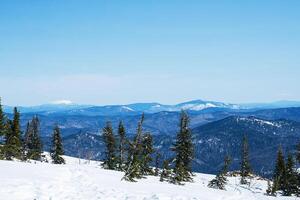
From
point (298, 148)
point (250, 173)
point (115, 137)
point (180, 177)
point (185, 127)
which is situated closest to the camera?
point (180, 177)

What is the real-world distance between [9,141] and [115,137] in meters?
19.7

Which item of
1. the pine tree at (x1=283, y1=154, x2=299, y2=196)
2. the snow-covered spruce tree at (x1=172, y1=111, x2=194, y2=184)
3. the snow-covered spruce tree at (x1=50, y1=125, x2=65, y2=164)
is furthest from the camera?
the snow-covered spruce tree at (x1=50, y1=125, x2=65, y2=164)

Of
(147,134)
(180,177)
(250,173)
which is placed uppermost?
(147,134)

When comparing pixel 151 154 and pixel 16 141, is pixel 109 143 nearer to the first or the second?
pixel 151 154

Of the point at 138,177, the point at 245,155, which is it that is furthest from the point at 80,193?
the point at 245,155

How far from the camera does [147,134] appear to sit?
58.8 meters

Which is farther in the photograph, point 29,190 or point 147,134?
point 147,134

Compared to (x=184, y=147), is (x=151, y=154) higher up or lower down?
lower down

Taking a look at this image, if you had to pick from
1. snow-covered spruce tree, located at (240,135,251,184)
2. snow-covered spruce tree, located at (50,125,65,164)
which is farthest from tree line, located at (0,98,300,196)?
snow-covered spruce tree, located at (240,135,251,184)

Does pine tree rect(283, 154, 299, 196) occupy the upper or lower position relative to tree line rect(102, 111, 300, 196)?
lower

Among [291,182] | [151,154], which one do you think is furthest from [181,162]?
[291,182]

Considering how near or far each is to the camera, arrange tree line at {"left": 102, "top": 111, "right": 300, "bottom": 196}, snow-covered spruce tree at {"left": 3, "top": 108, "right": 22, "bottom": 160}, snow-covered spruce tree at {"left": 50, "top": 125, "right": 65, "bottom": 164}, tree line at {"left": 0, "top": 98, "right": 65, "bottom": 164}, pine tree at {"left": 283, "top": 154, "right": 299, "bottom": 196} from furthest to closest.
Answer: snow-covered spruce tree at {"left": 50, "top": 125, "right": 65, "bottom": 164}, pine tree at {"left": 283, "top": 154, "right": 299, "bottom": 196}, snow-covered spruce tree at {"left": 3, "top": 108, "right": 22, "bottom": 160}, tree line at {"left": 0, "top": 98, "right": 65, "bottom": 164}, tree line at {"left": 102, "top": 111, "right": 300, "bottom": 196}

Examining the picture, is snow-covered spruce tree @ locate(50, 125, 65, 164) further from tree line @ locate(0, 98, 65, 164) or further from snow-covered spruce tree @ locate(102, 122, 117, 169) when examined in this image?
snow-covered spruce tree @ locate(102, 122, 117, 169)

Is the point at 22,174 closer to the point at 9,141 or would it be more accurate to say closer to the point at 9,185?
the point at 9,185
